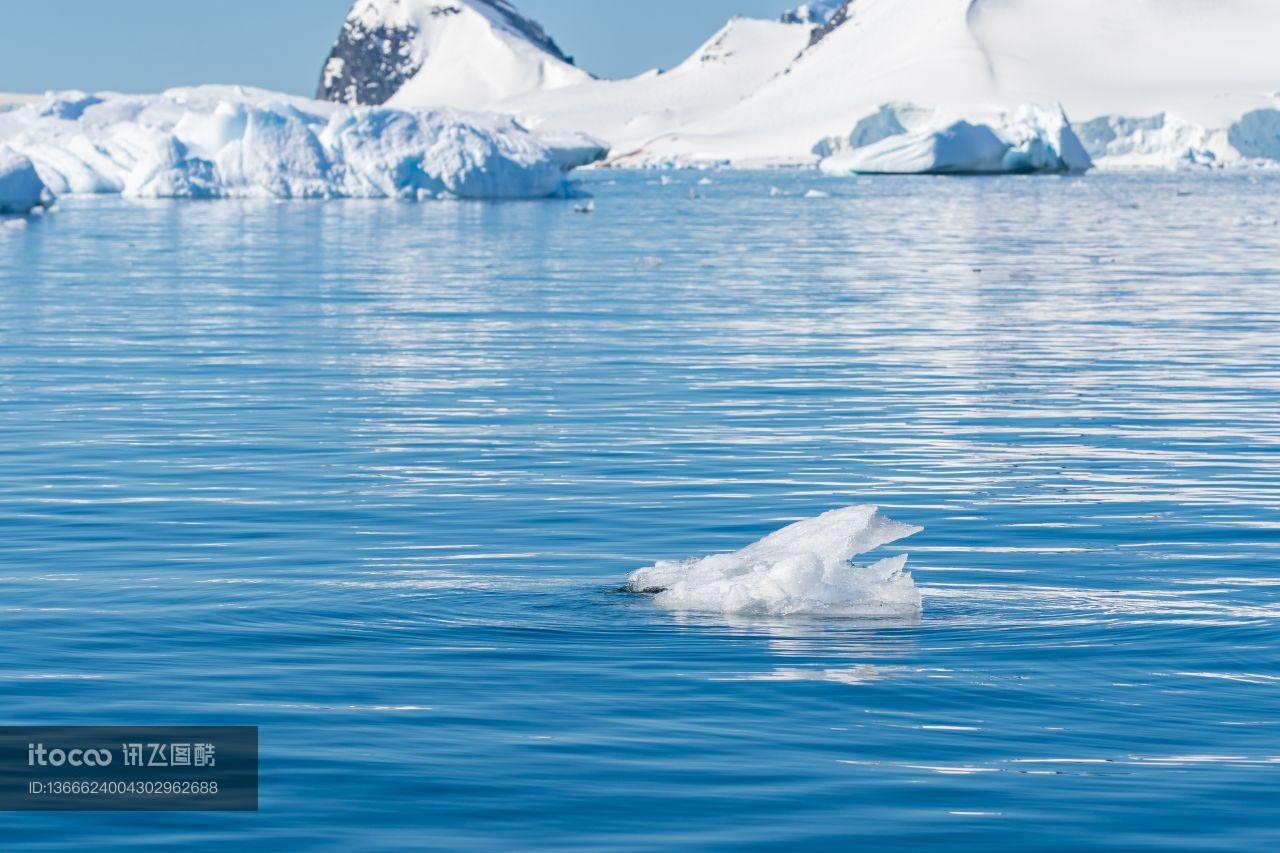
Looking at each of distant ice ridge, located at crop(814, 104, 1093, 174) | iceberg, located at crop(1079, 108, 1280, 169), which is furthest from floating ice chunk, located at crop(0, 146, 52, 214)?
iceberg, located at crop(1079, 108, 1280, 169)

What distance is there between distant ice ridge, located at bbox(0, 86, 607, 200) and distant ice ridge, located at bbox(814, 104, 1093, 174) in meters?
38.3

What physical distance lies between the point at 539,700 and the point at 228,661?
140 cm

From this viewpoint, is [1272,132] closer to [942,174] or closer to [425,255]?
[942,174]

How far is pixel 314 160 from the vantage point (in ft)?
234

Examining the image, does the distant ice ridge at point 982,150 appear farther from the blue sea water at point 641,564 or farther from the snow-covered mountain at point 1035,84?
the blue sea water at point 641,564

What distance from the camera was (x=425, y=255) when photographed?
129 feet

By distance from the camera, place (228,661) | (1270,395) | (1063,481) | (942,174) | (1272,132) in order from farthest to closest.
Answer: (1272,132)
(942,174)
(1270,395)
(1063,481)
(228,661)

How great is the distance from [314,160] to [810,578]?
6508 cm

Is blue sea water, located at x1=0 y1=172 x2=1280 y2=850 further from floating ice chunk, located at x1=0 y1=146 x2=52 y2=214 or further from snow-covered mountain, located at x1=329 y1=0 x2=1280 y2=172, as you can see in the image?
snow-covered mountain, located at x1=329 y1=0 x2=1280 y2=172

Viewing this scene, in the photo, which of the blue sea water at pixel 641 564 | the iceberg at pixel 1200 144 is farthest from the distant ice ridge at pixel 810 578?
the iceberg at pixel 1200 144

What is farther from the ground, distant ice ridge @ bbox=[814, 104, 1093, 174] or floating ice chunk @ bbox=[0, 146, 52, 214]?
distant ice ridge @ bbox=[814, 104, 1093, 174]

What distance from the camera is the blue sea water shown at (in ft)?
19.9

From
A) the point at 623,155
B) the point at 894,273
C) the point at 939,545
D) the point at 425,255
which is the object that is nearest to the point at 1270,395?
the point at 939,545

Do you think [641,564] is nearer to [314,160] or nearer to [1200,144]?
[314,160]
